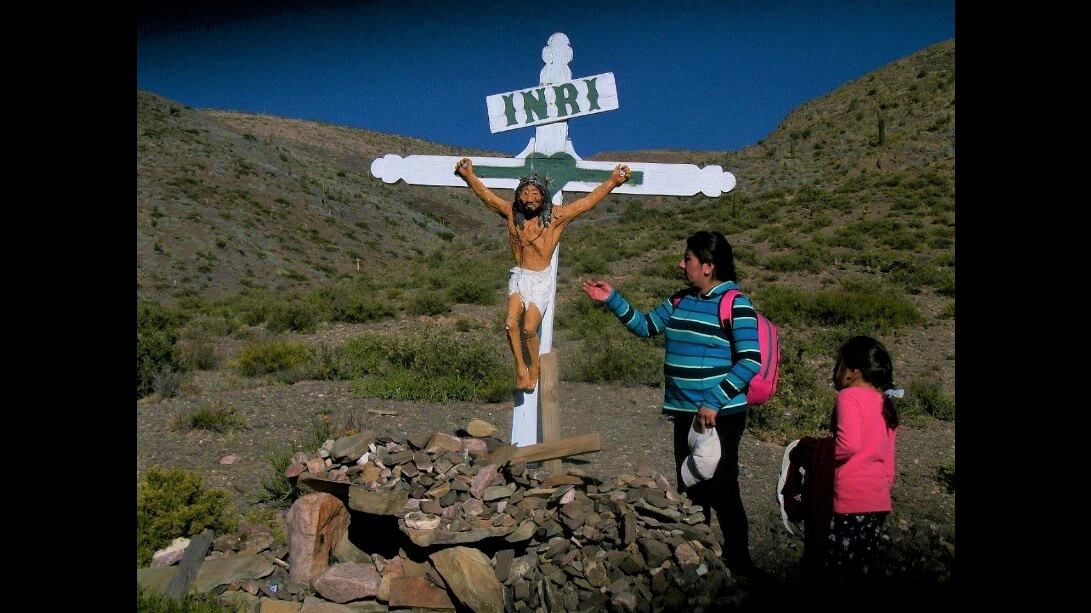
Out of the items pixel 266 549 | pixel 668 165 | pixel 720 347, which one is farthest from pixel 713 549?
pixel 266 549

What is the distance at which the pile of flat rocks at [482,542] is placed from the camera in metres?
3.23

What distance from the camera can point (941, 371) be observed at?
8.78 meters

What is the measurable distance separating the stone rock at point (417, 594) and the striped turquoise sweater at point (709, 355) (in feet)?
4.82

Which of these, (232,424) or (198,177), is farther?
(198,177)

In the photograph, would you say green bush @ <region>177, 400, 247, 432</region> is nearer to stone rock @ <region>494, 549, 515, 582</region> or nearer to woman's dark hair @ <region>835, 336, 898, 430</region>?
stone rock @ <region>494, 549, 515, 582</region>

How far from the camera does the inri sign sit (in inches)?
163

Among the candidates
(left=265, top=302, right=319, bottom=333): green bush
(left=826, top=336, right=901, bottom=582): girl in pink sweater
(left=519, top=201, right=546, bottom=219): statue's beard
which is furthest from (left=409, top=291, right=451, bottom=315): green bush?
(left=826, top=336, right=901, bottom=582): girl in pink sweater

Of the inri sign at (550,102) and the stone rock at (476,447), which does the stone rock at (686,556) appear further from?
the inri sign at (550,102)

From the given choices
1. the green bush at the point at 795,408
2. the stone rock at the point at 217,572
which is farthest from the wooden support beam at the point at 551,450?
the green bush at the point at 795,408

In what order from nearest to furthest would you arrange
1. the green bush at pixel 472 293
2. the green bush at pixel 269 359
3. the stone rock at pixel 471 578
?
the stone rock at pixel 471 578, the green bush at pixel 269 359, the green bush at pixel 472 293

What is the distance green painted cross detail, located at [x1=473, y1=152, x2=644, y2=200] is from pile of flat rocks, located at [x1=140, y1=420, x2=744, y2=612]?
166 centimetres

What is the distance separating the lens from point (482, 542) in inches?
139
